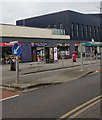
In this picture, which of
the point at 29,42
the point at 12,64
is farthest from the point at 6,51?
the point at 12,64

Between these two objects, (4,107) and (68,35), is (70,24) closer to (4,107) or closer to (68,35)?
(68,35)

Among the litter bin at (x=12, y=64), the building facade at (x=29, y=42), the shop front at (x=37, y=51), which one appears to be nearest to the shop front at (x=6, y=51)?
the building facade at (x=29, y=42)

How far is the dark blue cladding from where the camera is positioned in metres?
42.1

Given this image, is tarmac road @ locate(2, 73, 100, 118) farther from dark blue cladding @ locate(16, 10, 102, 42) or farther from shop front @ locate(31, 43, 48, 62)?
dark blue cladding @ locate(16, 10, 102, 42)

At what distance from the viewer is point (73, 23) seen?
43.4 m

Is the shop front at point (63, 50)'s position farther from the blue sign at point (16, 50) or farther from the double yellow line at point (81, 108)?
the double yellow line at point (81, 108)

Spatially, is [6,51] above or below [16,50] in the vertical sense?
above

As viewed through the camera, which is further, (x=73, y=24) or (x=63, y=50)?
(x=73, y=24)

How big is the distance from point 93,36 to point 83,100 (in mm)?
44828

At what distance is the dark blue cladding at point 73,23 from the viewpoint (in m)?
42.1

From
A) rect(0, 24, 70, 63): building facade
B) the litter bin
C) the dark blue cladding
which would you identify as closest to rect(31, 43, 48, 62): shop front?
rect(0, 24, 70, 63): building facade

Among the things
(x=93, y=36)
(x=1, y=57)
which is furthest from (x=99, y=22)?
(x=1, y=57)

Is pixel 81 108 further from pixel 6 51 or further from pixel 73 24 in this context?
pixel 73 24

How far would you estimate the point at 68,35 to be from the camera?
40.3 metres
